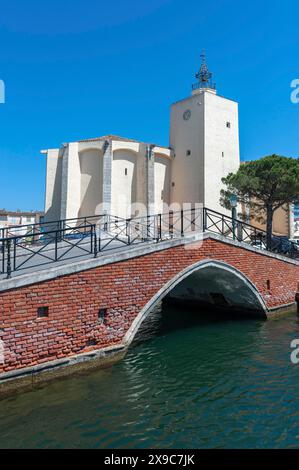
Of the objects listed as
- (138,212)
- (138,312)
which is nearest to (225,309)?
(138,312)

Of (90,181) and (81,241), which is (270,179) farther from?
(90,181)

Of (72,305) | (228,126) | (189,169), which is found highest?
(228,126)

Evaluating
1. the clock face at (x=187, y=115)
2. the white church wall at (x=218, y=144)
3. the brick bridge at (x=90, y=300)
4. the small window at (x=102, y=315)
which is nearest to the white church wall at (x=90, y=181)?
the clock face at (x=187, y=115)

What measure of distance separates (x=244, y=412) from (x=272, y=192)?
567 inches

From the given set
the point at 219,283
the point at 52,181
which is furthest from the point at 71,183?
the point at 219,283

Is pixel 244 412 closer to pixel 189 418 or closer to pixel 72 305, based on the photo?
pixel 189 418

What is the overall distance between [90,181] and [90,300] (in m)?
19.3

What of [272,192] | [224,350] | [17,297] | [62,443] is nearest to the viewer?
[62,443]

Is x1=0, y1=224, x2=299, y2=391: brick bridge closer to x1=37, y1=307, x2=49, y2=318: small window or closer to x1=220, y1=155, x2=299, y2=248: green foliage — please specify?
x1=37, y1=307, x2=49, y2=318: small window

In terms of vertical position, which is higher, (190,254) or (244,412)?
(190,254)

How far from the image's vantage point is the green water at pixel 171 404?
5.41m

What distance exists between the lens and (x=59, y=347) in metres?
7.45

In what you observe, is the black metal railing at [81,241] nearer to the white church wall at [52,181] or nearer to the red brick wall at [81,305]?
the red brick wall at [81,305]

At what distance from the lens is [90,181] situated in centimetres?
2625
